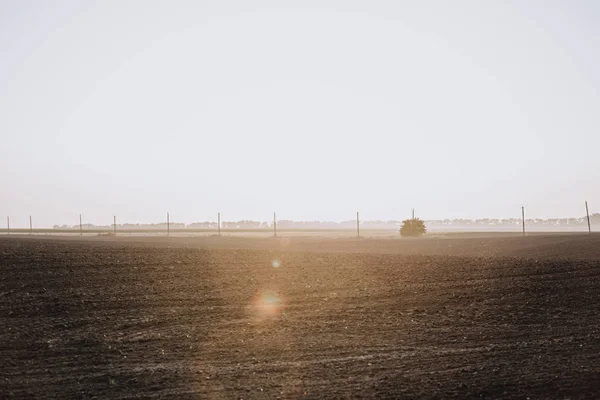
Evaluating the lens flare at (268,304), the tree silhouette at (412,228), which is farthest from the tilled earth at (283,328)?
the tree silhouette at (412,228)

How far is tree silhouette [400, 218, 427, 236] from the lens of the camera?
85506 mm

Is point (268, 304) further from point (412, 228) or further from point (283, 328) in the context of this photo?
point (412, 228)

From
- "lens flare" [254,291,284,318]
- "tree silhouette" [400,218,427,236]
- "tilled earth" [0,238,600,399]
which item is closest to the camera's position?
"tilled earth" [0,238,600,399]

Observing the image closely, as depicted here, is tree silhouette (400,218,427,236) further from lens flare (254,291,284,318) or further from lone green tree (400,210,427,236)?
lens flare (254,291,284,318)

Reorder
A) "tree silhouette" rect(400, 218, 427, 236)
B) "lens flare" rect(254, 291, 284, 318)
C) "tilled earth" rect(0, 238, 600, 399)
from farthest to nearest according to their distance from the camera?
1. "tree silhouette" rect(400, 218, 427, 236)
2. "lens flare" rect(254, 291, 284, 318)
3. "tilled earth" rect(0, 238, 600, 399)

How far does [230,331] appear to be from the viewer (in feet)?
50.2

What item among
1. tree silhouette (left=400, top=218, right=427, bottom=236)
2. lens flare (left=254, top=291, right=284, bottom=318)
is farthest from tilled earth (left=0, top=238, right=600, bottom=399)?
tree silhouette (left=400, top=218, right=427, bottom=236)

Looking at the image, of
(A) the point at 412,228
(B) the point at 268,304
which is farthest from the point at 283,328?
(A) the point at 412,228

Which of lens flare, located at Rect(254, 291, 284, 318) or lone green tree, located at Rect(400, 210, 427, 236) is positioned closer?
lens flare, located at Rect(254, 291, 284, 318)

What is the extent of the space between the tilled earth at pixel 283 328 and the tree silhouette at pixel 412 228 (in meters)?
58.9

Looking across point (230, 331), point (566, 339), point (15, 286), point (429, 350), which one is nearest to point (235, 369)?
point (230, 331)

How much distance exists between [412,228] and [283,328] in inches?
2832

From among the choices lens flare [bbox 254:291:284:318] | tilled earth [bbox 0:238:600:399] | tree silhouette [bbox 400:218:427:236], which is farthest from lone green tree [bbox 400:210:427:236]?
lens flare [bbox 254:291:284:318]

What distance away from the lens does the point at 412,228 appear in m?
85.9
